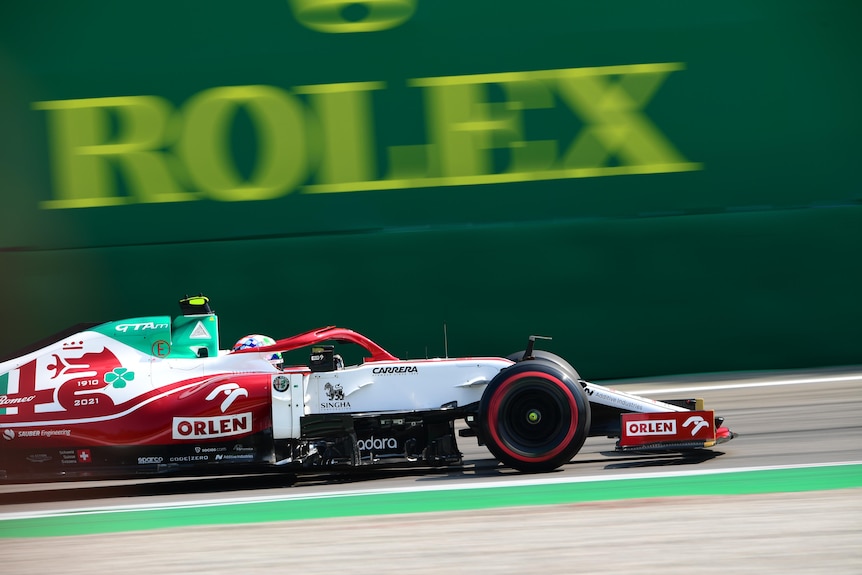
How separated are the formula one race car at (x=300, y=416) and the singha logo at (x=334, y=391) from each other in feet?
0.04

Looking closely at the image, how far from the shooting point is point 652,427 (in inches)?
250

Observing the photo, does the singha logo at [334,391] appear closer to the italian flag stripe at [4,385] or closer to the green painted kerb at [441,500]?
the green painted kerb at [441,500]

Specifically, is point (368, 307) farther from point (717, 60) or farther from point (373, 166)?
point (717, 60)

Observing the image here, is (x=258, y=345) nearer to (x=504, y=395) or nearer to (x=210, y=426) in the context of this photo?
(x=210, y=426)

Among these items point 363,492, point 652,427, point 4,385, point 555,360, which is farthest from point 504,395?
point 4,385

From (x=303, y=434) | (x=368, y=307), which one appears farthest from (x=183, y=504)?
(x=368, y=307)

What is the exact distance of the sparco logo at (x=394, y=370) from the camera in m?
6.49

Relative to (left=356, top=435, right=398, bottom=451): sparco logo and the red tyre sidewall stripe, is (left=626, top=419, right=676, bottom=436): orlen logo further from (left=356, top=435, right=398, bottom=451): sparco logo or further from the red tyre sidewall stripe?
(left=356, top=435, right=398, bottom=451): sparco logo

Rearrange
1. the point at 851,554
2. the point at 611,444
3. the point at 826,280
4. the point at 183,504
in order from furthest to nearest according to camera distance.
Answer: the point at 826,280, the point at 611,444, the point at 183,504, the point at 851,554

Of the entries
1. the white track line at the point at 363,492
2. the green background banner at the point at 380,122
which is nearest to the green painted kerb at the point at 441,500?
→ the white track line at the point at 363,492

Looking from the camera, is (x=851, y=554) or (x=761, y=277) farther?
(x=761, y=277)

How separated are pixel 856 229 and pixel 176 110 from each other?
7.42 m


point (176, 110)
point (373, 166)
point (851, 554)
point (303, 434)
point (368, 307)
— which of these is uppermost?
point (176, 110)

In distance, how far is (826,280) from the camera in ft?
34.8
